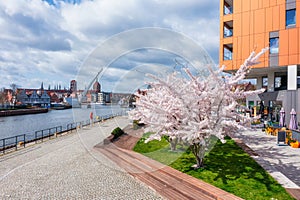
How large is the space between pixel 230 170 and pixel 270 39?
750 inches

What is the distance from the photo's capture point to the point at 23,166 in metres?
8.66

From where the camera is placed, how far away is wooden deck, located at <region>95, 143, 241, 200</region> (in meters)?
5.01

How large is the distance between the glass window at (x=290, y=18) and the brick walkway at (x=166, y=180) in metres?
20.0

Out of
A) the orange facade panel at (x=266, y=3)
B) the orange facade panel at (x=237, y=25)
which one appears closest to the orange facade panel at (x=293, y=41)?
the orange facade panel at (x=266, y=3)

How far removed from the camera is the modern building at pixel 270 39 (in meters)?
19.7

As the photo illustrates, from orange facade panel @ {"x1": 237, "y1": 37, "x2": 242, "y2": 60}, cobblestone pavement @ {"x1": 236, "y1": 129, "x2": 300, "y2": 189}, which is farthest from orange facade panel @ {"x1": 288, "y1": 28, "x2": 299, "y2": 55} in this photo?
cobblestone pavement @ {"x1": 236, "y1": 129, "x2": 300, "y2": 189}

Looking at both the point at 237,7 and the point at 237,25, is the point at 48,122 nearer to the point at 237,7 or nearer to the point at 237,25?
the point at 237,25

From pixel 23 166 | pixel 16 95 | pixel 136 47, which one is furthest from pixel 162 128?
pixel 16 95

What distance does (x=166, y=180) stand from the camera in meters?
6.02

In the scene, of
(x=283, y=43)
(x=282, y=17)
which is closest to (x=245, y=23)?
(x=282, y=17)

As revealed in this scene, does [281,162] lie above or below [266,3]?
below

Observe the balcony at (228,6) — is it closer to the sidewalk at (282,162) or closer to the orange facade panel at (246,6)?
the orange facade panel at (246,6)

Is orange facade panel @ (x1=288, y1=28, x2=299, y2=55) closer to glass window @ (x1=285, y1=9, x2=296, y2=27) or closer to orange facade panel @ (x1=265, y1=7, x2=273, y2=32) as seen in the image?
glass window @ (x1=285, y1=9, x2=296, y2=27)

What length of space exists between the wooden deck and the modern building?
15.7 metres
